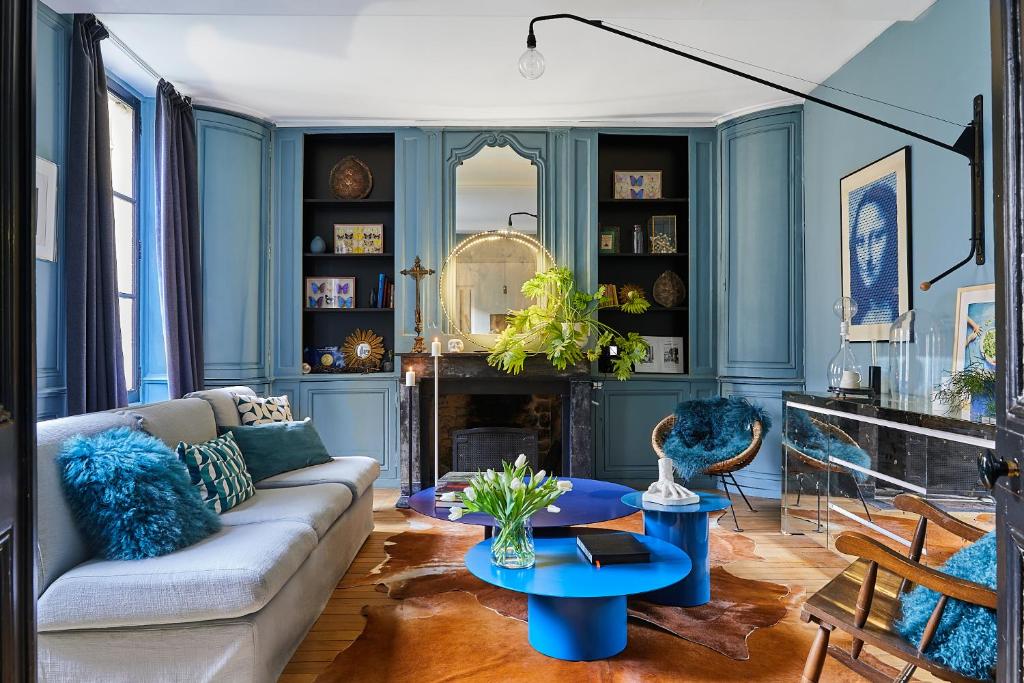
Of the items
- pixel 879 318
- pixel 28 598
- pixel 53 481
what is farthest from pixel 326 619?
pixel 879 318

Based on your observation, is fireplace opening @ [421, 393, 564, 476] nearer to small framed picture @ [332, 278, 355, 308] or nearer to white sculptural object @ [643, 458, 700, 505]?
small framed picture @ [332, 278, 355, 308]

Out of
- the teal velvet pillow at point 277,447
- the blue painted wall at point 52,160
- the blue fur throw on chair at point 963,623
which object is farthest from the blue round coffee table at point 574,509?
the blue painted wall at point 52,160

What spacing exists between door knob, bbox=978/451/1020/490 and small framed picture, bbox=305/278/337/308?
482 cm

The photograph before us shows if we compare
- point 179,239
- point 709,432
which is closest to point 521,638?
point 709,432

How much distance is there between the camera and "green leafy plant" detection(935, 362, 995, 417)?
2525mm

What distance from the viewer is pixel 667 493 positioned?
9.74ft

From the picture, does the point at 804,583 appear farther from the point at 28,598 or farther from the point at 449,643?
the point at 28,598

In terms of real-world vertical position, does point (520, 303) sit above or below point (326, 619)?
above

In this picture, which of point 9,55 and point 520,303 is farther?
point 520,303

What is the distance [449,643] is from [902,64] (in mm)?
3606

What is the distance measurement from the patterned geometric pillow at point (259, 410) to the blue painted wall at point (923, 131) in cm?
348

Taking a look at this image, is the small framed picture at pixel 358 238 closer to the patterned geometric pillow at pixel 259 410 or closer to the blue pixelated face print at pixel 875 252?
the patterned geometric pillow at pixel 259 410

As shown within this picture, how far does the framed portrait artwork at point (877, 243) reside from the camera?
352 cm

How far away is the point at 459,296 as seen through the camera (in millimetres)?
5199
